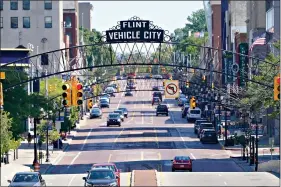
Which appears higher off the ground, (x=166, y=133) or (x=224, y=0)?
(x=224, y=0)

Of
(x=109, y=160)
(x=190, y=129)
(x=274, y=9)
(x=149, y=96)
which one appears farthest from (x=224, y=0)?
(x=109, y=160)

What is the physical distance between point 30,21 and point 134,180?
346ft

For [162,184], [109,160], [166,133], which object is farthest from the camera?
[166,133]

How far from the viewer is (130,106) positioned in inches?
6580

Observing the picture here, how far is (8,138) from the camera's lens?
68562mm

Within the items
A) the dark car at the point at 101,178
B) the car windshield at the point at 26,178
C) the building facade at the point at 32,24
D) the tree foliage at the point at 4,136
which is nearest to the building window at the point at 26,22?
the building facade at the point at 32,24

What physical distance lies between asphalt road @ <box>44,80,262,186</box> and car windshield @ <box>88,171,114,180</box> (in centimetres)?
866

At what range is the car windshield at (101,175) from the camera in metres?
51.3

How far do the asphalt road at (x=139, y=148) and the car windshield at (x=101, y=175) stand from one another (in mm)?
8657

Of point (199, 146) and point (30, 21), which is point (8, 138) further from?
point (30, 21)

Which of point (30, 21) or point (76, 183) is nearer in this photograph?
point (76, 183)

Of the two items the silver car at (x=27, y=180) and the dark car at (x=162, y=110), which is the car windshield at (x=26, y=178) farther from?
the dark car at (x=162, y=110)

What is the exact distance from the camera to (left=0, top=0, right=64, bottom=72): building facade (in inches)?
6344

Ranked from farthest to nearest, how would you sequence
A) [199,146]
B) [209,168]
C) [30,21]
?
[30,21]
[199,146]
[209,168]
